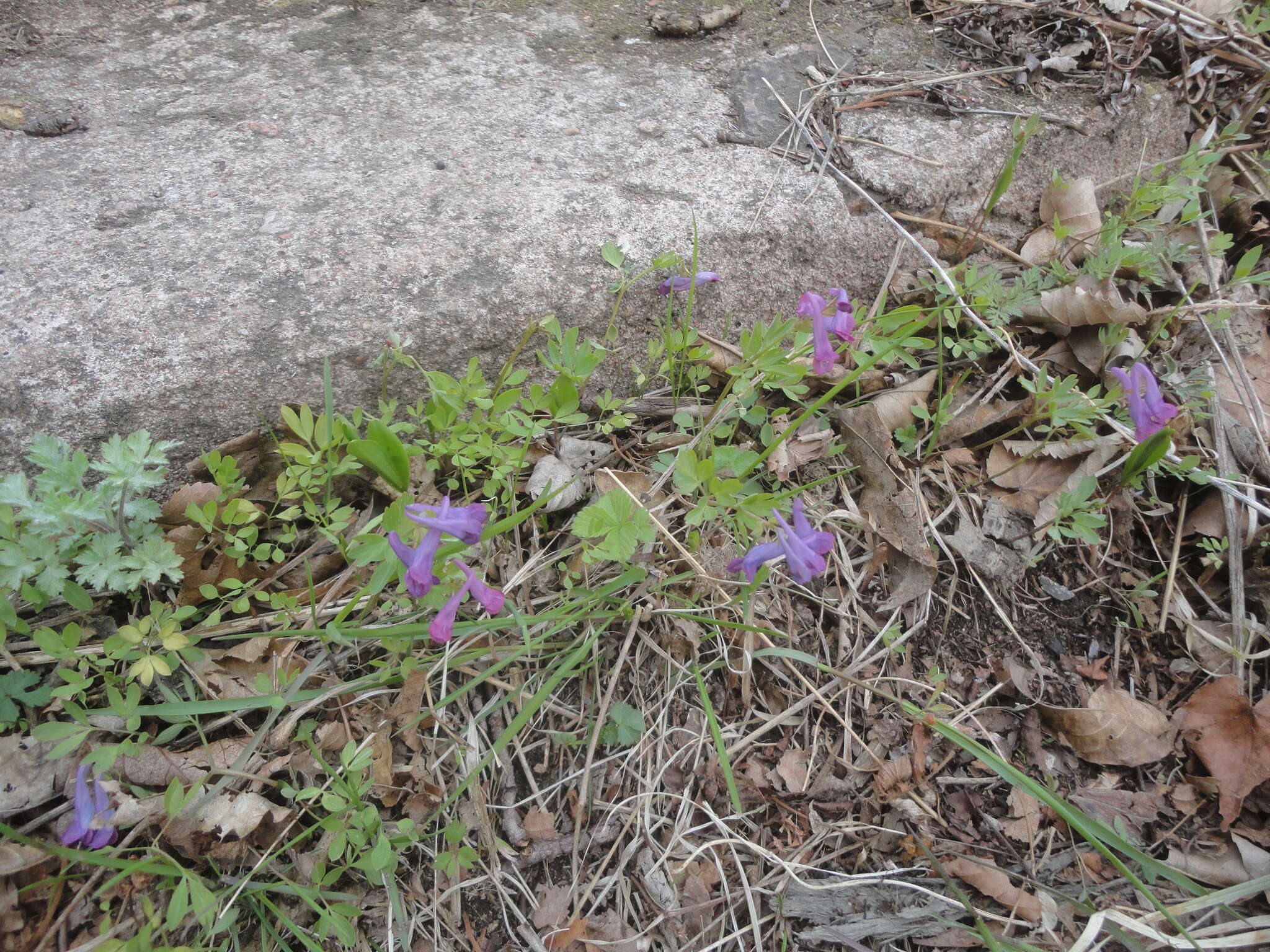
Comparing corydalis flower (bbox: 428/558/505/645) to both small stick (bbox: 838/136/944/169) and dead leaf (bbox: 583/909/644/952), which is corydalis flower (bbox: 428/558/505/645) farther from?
small stick (bbox: 838/136/944/169)

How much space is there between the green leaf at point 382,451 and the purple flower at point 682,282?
97 centimetres

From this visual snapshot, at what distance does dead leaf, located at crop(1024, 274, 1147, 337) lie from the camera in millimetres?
2289

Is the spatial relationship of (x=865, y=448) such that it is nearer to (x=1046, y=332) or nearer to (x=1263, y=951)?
(x=1046, y=332)

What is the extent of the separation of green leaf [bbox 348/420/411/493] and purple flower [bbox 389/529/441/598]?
5.5 inches

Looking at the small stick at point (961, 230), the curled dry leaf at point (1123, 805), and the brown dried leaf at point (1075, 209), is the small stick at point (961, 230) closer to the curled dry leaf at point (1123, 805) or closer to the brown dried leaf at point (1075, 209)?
the brown dried leaf at point (1075, 209)

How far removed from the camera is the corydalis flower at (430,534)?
152 centimetres

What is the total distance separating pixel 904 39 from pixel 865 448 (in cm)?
181

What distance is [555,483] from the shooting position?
204 cm

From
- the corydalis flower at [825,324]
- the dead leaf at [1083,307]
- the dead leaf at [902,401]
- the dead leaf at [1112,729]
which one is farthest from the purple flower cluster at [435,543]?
the dead leaf at [1083,307]

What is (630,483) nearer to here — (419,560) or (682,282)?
(682,282)

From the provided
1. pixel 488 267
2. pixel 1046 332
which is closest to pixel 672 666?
pixel 488 267

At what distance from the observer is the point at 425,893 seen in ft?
5.44

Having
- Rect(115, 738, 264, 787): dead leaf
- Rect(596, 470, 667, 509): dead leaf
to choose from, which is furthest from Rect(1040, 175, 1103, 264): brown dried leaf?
Rect(115, 738, 264, 787): dead leaf

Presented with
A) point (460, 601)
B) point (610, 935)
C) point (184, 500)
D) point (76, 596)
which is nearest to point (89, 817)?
point (76, 596)
